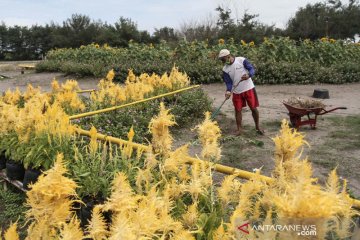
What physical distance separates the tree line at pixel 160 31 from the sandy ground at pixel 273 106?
58.0 feet

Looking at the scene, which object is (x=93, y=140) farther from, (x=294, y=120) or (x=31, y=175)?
(x=294, y=120)

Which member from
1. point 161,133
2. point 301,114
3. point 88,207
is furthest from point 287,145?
point 301,114

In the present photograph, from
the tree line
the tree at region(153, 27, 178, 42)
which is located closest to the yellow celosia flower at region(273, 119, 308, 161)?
the tree line

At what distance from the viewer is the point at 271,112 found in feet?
33.2

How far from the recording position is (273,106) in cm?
1104

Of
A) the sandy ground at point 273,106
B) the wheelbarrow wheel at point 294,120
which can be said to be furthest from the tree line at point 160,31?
the wheelbarrow wheel at point 294,120

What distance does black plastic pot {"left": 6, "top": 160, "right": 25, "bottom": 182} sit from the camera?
4480mm

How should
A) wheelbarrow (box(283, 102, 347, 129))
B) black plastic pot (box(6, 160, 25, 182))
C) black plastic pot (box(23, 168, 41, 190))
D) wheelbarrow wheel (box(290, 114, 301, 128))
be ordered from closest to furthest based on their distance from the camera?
black plastic pot (box(23, 168, 41, 190)) < black plastic pot (box(6, 160, 25, 182)) < wheelbarrow (box(283, 102, 347, 129)) < wheelbarrow wheel (box(290, 114, 301, 128))

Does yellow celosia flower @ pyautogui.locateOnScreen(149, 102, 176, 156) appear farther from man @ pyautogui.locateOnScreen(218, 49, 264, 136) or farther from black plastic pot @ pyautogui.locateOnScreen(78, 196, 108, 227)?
man @ pyautogui.locateOnScreen(218, 49, 264, 136)

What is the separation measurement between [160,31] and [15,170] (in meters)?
39.7

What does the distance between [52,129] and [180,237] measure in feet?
8.79

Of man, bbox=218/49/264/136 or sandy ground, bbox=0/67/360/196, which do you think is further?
man, bbox=218/49/264/136

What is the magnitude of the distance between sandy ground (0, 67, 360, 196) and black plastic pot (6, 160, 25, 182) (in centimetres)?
306

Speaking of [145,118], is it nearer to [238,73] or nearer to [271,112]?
[238,73]
